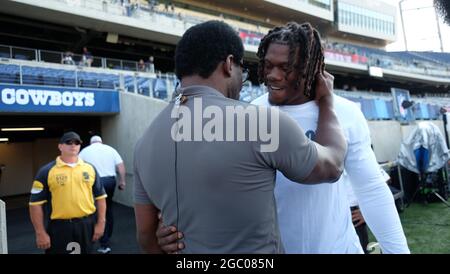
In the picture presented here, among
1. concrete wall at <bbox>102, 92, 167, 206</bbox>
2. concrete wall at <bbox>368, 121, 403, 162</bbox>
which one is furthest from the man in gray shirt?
concrete wall at <bbox>368, 121, 403, 162</bbox>

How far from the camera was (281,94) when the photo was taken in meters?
1.34

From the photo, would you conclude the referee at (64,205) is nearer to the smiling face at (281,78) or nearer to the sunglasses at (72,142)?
the sunglasses at (72,142)

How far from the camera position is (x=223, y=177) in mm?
1043

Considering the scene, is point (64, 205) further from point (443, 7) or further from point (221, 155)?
point (443, 7)

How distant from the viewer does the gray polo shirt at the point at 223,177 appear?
1044 mm

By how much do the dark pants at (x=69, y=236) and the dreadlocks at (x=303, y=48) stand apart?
339cm

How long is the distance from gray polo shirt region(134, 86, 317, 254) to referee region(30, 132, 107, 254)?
10.3 ft

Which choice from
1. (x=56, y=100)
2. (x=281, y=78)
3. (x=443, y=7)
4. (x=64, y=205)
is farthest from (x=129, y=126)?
(x=443, y=7)

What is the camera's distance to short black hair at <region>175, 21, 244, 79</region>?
1152 millimetres

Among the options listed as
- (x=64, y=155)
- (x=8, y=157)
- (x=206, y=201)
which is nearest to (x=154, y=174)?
(x=206, y=201)

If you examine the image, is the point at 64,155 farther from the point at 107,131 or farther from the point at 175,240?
the point at 107,131

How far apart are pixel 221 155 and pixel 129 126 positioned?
851 cm

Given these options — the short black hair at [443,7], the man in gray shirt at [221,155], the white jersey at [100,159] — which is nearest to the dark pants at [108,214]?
the white jersey at [100,159]

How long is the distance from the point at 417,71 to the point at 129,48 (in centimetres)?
3362
